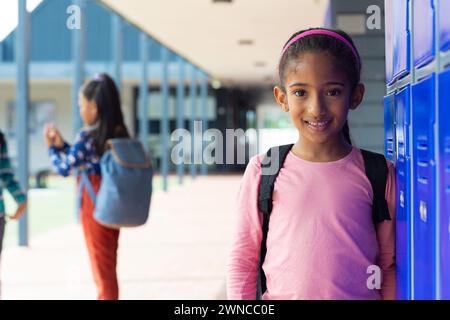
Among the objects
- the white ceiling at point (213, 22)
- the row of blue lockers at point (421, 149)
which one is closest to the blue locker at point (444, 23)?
the row of blue lockers at point (421, 149)

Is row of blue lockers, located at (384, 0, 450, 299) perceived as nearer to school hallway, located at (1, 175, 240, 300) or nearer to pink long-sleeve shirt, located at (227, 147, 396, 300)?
pink long-sleeve shirt, located at (227, 147, 396, 300)

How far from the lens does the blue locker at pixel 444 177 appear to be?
0.81 meters

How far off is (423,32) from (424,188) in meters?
0.20

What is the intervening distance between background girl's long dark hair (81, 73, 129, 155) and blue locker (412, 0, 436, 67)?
76.8 inches

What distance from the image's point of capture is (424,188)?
905 millimetres

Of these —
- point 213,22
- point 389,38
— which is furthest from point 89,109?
point 213,22

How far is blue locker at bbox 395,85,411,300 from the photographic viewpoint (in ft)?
3.19

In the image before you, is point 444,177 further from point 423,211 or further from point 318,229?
point 318,229

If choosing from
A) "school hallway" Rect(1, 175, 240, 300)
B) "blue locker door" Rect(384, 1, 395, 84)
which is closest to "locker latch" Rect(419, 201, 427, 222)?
"blue locker door" Rect(384, 1, 395, 84)

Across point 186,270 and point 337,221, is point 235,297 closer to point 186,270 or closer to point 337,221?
point 337,221

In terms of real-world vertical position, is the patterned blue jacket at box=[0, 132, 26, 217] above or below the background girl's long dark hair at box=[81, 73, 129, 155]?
below

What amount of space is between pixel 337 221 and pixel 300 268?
0.09 metres

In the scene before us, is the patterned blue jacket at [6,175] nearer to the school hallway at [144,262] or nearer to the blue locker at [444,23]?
the school hallway at [144,262]

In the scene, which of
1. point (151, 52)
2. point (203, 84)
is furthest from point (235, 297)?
point (151, 52)
